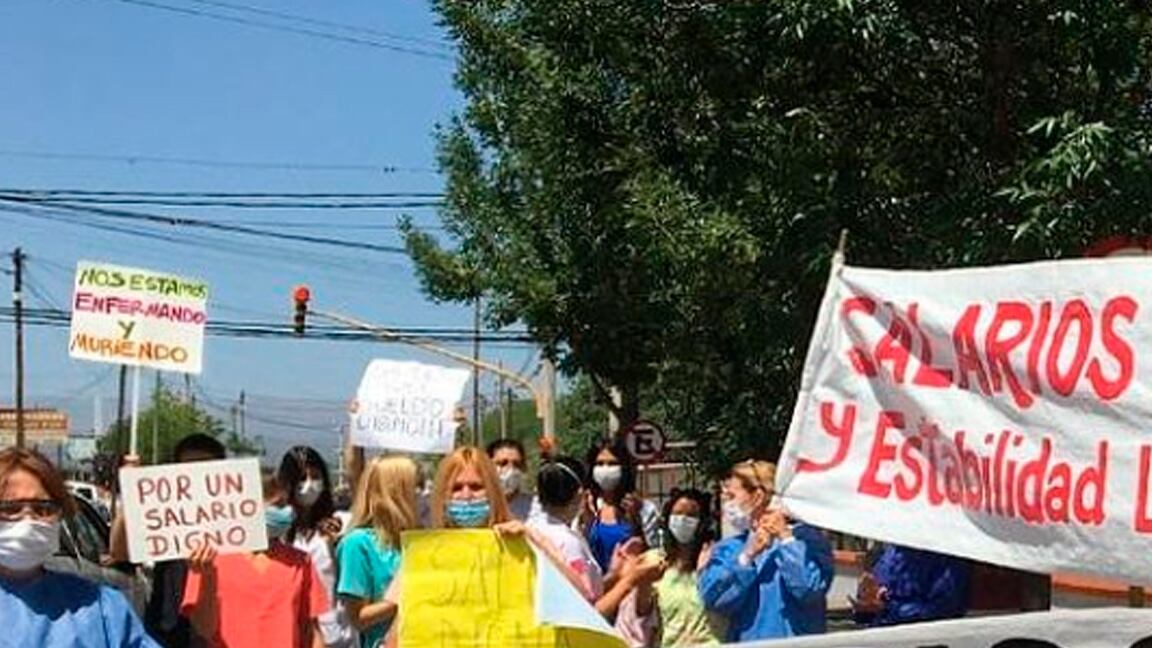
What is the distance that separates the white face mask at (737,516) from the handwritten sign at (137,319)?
2.62 meters

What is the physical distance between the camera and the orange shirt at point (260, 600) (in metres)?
5.97

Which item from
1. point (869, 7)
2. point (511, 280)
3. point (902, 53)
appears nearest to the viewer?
point (869, 7)

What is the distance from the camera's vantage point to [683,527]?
6883 millimetres

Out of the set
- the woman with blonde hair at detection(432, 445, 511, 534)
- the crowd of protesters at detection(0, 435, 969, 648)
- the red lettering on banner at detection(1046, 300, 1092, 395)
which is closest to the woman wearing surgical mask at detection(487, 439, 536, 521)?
the crowd of protesters at detection(0, 435, 969, 648)

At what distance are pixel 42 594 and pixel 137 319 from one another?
12.3ft

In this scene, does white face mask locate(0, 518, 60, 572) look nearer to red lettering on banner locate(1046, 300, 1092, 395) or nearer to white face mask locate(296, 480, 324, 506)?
red lettering on banner locate(1046, 300, 1092, 395)

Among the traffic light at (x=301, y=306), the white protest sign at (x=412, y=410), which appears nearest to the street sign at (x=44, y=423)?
the traffic light at (x=301, y=306)

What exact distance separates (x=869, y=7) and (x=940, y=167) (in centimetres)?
102

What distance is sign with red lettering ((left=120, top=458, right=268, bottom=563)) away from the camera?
19.3ft

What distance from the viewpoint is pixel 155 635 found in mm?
6070

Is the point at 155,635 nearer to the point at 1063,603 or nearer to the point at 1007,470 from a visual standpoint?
the point at 1007,470

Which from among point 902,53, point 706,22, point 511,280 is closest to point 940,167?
point 902,53

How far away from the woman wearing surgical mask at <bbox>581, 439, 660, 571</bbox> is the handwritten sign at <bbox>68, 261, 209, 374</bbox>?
1.91m

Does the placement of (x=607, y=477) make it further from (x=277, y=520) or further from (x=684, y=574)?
(x=277, y=520)
